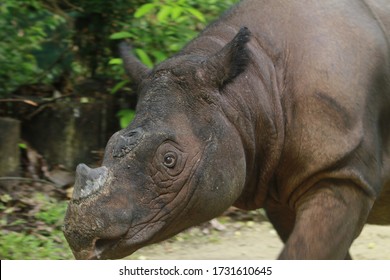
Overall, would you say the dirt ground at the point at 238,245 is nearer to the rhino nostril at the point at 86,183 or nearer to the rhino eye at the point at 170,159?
the rhino eye at the point at 170,159

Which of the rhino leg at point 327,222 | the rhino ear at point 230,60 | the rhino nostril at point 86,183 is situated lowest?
the rhino leg at point 327,222

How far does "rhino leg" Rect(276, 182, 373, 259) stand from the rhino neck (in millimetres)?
342

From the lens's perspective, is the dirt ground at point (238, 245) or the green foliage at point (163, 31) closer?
the dirt ground at point (238, 245)

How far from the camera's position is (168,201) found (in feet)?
15.8

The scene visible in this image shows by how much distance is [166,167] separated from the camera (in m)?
4.83

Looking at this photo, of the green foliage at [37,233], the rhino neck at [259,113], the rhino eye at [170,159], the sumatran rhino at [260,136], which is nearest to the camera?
the sumatran rhino at [260,136]

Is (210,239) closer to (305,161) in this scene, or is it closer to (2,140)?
(2,140)

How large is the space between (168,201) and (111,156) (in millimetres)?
385

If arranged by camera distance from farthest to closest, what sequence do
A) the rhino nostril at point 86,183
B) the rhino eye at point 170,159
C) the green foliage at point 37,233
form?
the green foliage at point 37,233 < the rhino eye at point 170,159 < the rhino nostril at point 86,183

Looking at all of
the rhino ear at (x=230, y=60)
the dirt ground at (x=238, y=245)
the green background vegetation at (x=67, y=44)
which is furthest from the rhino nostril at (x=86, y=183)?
the dirt ground at (x=238, y=245)

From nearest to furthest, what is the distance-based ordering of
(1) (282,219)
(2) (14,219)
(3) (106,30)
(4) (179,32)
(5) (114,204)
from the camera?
(5) (114,204) < (1) (282,219) < (2) (14,219) < (4) (179,32) < (3) (106,30)

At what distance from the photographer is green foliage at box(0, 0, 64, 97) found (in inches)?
344

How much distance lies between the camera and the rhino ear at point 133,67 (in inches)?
211

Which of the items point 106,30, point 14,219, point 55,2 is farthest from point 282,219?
point 55,2
